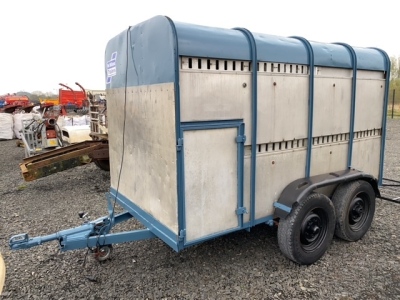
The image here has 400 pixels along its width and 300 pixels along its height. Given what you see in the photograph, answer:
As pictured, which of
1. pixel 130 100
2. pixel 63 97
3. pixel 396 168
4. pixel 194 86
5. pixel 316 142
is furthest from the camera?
pixel 63 97

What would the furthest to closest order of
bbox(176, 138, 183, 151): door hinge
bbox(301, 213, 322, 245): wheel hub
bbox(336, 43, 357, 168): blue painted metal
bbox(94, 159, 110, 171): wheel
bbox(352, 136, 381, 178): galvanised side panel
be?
1. bbox(94, 159, 110, 171): wheel
2. bbox(352, 136, 381, 178): galvanised side panel
3. bbox(336, 43, 357, 168): blue painted metal
4. bbox(301, 213, 322, 245): wheel hub
5. bbox(176, 138, 183, 151): door hinge

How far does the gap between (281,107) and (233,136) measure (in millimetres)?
722

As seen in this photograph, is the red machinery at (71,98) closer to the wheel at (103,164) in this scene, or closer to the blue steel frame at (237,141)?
the wheel at (103,164)

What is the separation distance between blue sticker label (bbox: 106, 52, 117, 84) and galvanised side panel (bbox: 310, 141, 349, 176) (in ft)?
8.52

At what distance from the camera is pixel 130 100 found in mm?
3650

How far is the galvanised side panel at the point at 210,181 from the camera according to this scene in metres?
2.99

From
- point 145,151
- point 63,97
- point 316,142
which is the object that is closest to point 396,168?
point 316,142

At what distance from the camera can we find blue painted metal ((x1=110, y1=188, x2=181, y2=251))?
306 centimetres

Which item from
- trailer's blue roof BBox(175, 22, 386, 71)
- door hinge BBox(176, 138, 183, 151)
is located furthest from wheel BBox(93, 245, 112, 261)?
trailer's blue roof BBox(175, 22, 386, 71)

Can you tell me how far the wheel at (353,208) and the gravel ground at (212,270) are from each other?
16 centimetres

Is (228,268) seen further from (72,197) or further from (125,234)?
(72,197)

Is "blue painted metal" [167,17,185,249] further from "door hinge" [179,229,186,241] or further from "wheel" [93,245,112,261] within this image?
"wheel" [93,245,112,261]

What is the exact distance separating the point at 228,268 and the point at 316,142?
182 centimetres

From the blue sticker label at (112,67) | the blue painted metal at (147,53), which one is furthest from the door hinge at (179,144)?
the blue sticker label at (112,67)
